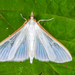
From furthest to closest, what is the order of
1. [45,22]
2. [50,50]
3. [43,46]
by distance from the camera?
[45,22], [43,46], [50,50]

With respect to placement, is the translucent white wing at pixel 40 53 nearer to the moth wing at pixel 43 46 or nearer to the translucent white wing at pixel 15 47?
the moth wing at pixel 43 46

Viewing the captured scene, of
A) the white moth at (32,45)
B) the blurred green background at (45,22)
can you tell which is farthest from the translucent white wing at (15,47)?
the blurred green background at (45,22)

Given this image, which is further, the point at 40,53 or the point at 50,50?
the point at 40,53

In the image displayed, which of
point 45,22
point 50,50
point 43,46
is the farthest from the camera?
point 45,22

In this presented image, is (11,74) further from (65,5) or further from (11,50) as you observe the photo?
(65,5)

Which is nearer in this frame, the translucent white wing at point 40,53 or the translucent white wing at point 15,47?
the translucent white wing at point 15,47

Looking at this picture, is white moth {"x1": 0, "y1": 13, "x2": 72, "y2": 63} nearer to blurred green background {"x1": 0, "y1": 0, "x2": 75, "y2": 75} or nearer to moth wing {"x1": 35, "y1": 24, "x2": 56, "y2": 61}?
Answer: moth wing {"x1": 35, "y1": 24, "x2": 56, "y2": 61}

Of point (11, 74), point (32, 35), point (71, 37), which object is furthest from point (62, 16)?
point (11, 74)

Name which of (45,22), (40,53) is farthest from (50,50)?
(45,22)

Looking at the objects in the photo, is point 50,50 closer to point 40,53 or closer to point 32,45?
point 40,53
